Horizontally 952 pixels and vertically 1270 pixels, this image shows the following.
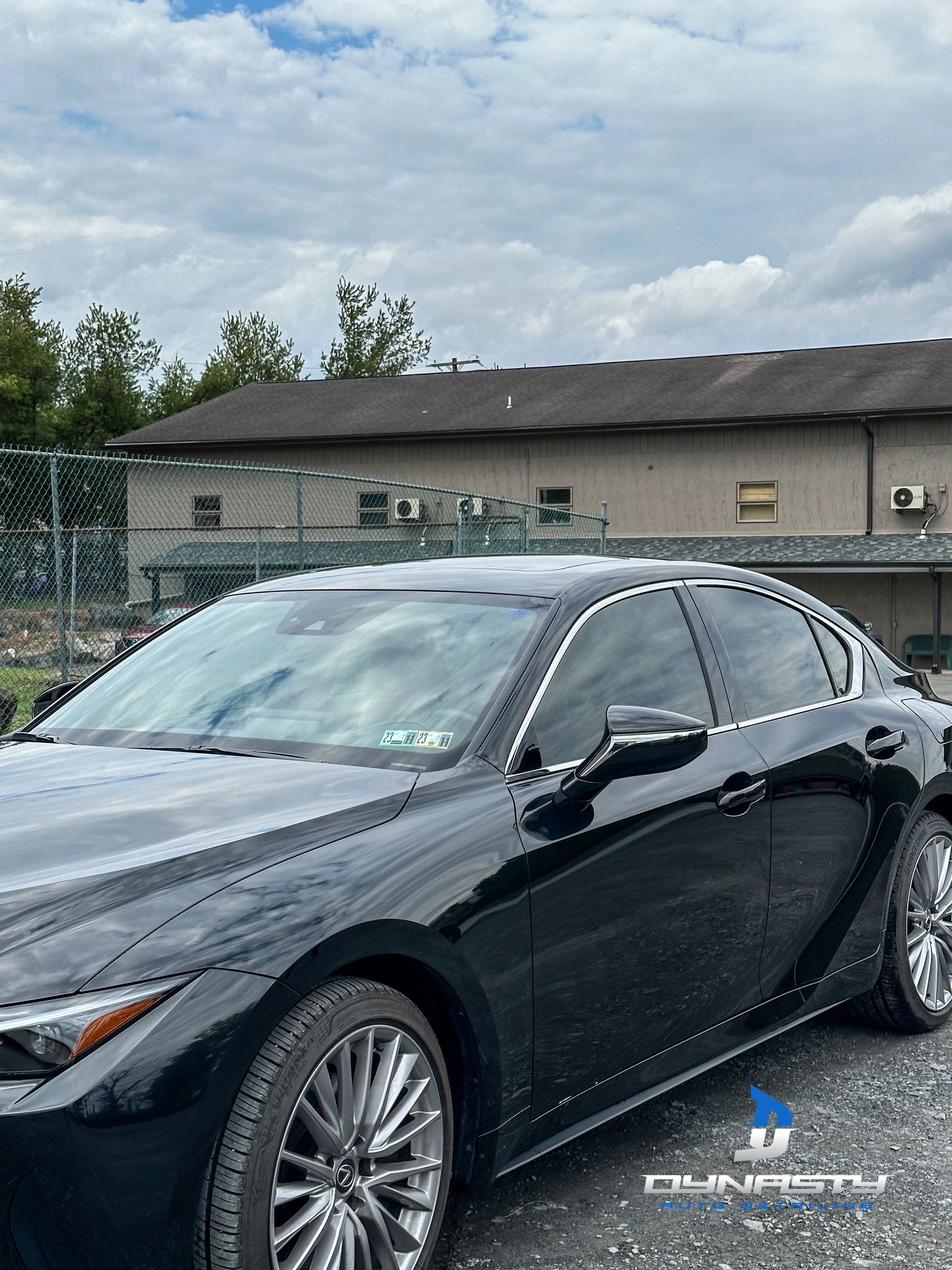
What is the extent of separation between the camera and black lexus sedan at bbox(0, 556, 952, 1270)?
7.48 feet

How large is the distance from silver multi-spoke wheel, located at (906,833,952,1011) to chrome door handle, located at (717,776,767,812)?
45.6 inches

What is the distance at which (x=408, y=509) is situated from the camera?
32.3m

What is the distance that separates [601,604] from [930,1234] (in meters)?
1.82

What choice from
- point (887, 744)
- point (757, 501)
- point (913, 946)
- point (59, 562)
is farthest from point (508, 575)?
→ point (757, 501)

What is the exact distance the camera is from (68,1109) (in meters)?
2.16

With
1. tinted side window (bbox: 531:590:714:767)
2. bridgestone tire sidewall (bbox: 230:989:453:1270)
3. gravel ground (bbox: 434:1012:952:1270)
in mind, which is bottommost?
gravel ground (bbox: 434:1012:952:1270)

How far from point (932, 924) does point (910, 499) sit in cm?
2662

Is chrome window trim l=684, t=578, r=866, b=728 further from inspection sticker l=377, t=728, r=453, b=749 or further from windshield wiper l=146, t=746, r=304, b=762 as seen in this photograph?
windshield wiper l=146, t=746, r=304, b=762

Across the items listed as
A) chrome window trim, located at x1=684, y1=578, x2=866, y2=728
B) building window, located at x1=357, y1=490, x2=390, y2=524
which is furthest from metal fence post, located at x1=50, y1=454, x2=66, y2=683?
building window, located at x1=357, y1=490, x2=390, y2=524

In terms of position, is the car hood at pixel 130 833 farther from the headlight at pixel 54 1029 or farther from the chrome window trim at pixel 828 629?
the chrome window trim at pixel 828 629

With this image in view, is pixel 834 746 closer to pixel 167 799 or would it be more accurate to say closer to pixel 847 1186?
pixel 847 1186

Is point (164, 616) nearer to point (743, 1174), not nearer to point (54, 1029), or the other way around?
point (743, 1174)

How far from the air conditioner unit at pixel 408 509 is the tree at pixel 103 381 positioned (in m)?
30.8

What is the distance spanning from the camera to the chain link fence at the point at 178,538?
12.7 meters
